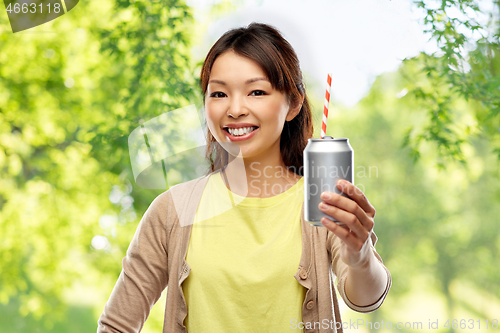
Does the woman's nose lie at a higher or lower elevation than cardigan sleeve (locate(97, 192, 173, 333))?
higher

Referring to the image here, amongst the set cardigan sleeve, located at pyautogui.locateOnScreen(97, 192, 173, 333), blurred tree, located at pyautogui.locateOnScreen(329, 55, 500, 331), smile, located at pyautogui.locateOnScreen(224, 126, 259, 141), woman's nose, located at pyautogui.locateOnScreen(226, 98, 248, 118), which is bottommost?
blurred tree, located at pyautogui.locateOnScreen(329, 55, 500, 331)

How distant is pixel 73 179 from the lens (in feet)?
9.35

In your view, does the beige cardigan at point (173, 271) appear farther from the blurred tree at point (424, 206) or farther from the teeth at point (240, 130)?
the blurred tree at point (424, 206)

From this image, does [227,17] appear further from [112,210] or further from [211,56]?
[211,56]

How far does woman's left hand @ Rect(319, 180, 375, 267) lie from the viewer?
65 centimetres

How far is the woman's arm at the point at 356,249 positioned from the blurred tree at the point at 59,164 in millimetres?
1976

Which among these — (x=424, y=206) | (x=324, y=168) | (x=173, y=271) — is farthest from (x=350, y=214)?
(x=424, y=206)

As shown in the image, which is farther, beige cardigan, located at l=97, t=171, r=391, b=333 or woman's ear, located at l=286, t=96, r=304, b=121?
woman's ear, located at l=286, t=96, r=304, b=121

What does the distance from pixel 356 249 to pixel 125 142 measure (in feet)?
6.10

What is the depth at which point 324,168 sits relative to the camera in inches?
26.4

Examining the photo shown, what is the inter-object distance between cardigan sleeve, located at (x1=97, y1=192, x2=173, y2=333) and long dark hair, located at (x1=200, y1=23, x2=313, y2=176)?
240mm

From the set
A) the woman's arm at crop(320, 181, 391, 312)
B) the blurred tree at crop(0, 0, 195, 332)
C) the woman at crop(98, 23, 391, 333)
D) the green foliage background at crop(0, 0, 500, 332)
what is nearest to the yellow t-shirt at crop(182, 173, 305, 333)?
the woman at crop(98, 23, 391, 333)

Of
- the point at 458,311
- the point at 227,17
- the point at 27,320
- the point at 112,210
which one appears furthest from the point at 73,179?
the point at 458,311

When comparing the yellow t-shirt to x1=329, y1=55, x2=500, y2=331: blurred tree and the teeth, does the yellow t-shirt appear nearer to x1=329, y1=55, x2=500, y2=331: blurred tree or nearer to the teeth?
the teeth
